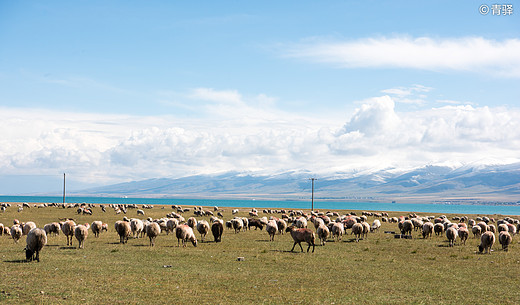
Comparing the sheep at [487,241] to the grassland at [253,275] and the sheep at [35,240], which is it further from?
the sheep at [35,240]

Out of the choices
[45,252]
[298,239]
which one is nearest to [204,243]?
[298,239]

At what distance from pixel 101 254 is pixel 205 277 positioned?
989cm

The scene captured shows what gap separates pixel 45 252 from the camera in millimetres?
27906

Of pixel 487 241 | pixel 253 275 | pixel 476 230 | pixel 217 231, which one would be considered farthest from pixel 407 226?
pixel 253 275

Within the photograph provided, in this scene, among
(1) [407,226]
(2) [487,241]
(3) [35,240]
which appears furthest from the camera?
(1) [407,226]

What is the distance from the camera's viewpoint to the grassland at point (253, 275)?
57.0ft

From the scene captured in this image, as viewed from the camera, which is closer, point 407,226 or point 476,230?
point 476,230

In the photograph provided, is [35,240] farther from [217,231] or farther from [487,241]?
[487,241]

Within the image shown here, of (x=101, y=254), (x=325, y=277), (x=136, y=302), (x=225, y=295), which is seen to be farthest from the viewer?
(x=101, y=254)

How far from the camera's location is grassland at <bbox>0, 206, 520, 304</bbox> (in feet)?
57.0

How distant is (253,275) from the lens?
72.0 feet

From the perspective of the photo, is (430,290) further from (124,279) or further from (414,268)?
(124,279)

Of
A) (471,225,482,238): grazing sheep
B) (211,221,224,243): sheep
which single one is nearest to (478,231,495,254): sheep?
(471,225,482,238): grazing sheep

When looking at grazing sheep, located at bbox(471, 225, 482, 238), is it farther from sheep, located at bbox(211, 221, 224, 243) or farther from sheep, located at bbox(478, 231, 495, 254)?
sheep, located at bbox(211, 221, 224, 243)
